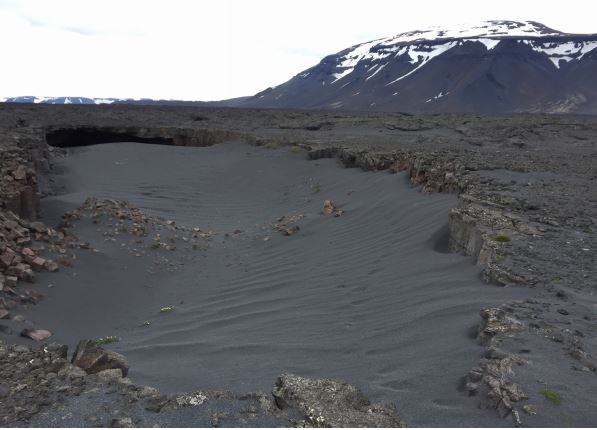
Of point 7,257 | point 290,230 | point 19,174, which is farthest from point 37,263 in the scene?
point 290,230

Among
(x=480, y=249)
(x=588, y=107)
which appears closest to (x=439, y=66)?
(x=588, y=107)

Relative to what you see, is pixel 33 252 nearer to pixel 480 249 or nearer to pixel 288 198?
pixel 480 249

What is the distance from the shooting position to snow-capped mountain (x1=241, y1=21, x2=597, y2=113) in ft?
270

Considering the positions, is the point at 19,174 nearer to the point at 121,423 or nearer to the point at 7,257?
the point at 7,257

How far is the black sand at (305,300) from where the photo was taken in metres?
3.58

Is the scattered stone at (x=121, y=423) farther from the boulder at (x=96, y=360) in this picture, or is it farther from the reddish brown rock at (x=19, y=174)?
the reddish brown rock at (x=19, y=174)

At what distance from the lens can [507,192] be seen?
305 inches

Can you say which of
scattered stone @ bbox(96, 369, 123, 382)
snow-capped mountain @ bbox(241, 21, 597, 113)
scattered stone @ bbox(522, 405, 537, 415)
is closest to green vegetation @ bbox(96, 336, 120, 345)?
scattered stone @ bbox(96, 369, 123, 382)

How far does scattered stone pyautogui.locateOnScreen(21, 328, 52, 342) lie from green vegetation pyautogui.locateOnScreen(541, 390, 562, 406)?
13.8 ft

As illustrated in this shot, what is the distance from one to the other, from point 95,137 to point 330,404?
21594 mm

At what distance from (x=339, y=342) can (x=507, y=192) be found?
4663mm

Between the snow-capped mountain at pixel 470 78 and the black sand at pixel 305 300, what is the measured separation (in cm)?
7299

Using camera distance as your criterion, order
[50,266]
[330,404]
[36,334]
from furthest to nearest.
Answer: [50,266] < [36,334] < [330,404]

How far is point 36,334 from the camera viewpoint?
4.79 meters
